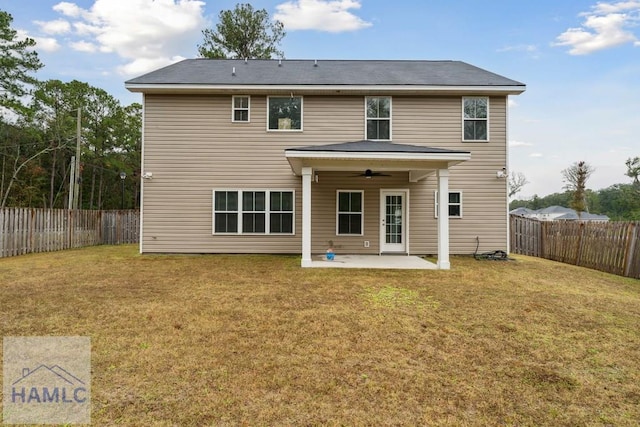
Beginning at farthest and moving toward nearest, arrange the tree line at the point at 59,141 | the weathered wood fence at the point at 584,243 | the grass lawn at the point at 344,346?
the tree line at the point at 59,141
the weathered wood fence at the point at 584,243
the grass lawn at the point at 344,346

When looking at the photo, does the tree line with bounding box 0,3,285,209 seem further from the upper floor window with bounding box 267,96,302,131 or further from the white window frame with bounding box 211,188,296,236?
the upper floor window with bounding box 267,96,302,131

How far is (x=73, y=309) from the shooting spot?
5066mm

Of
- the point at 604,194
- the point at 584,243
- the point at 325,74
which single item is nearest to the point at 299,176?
the point at 325,74

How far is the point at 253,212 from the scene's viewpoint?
10969mm

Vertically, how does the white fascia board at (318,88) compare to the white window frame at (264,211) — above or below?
above

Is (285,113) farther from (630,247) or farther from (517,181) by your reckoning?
(517,181)

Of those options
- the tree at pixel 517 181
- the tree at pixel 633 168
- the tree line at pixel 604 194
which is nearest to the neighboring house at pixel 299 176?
the tree line at pixel 604 194

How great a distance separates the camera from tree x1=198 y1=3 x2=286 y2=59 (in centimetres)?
2241

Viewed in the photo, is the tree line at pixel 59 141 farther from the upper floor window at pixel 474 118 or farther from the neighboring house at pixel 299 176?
the upper floor window at pixel 474 118

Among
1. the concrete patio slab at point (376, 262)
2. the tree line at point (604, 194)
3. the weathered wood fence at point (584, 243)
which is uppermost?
the tree line at point (604, 194)

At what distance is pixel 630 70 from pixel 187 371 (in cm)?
2217

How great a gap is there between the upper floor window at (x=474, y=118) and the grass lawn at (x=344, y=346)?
5.38m

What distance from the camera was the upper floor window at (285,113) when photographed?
433 inches

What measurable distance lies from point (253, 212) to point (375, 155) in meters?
4.67
